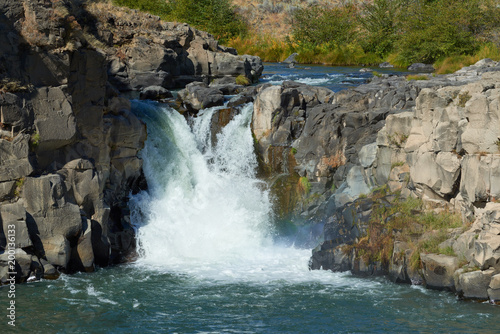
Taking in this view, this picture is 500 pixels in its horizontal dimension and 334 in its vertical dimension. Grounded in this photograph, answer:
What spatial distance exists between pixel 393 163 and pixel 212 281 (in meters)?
8.56

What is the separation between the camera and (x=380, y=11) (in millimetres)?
64188

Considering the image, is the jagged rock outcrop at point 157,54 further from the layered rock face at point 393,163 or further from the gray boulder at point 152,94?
the layered rock face at point 393,163

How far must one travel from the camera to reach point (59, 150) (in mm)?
22891

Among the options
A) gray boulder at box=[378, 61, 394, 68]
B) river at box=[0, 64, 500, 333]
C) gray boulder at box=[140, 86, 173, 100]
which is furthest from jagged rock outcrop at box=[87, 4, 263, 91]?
gray boulder at box=[378, 61, 394, 68]

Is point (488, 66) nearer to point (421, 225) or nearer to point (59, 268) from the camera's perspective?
point (421, 225)

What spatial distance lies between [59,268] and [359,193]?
466 inches

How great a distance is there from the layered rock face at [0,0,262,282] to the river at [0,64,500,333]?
2.89 ft

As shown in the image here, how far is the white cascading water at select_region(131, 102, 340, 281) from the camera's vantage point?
23.3 meters

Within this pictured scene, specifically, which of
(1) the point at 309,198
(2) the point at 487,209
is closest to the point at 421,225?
(2) the point at 487,209

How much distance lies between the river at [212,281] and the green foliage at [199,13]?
35.0 metres

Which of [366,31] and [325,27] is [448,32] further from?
[325,27]

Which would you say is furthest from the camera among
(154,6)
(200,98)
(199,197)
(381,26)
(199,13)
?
(154,6)

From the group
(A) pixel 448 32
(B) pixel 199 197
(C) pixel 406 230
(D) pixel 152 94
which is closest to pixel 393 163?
(C) pixel 406 230

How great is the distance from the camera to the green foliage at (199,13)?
64125 mm
